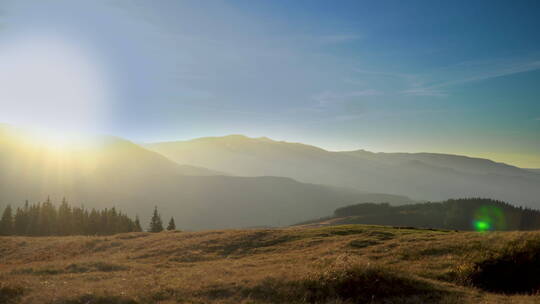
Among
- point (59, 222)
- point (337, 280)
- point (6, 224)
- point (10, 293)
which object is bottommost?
point (59, 222)

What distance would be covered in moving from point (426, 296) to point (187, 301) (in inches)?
431

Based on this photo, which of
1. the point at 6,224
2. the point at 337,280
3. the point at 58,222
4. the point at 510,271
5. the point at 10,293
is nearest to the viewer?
the point at 10,293

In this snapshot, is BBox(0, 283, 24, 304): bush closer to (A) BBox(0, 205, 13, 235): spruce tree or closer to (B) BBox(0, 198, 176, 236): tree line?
(B) BBox(0, 198, 176, 236): tree line

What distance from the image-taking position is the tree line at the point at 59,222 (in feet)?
248

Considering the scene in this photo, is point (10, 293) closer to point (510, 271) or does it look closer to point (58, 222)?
point (510, 271)

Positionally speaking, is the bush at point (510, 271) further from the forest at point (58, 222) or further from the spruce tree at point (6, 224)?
the spruce tree at point (6, 224)

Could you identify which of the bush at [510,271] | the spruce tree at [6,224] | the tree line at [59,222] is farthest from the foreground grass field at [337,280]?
the spruce tree at [6,224]

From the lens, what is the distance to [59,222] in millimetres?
78750

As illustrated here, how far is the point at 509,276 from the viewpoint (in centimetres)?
1773

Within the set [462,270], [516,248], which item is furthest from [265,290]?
[516,248]

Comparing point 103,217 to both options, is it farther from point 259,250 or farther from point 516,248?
point 516,248

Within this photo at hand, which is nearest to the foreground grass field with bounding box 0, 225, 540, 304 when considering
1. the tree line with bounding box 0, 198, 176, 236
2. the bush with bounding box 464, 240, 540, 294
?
the bush with bounding box 464, 240, 540, 294

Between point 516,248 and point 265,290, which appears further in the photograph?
point 516,248

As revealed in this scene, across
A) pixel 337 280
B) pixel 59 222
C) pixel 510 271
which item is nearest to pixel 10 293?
pixel 337 280
